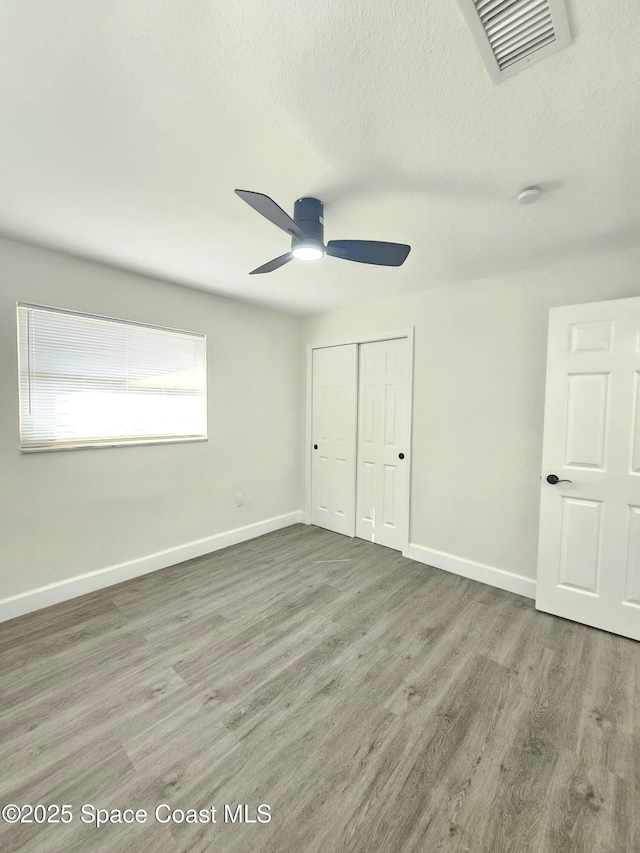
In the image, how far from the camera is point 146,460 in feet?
9.78

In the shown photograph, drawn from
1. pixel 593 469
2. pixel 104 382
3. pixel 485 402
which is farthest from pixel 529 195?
pixel 104 382

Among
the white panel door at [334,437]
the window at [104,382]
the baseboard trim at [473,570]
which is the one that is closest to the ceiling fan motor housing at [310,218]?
the window at [104,382]

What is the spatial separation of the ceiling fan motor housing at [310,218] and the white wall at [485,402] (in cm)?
167

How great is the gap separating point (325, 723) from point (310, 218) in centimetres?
244

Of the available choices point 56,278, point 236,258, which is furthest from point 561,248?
point 56,278

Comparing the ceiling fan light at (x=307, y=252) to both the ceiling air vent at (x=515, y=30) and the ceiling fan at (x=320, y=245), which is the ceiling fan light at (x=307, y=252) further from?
the ceiling air vent at (x=515, y=30)

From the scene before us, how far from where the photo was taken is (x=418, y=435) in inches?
129

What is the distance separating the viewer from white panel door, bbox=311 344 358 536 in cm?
379

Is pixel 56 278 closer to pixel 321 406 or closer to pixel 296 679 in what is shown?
pixel 321 406

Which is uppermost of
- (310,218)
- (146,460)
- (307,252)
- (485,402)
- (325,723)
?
(310,218)

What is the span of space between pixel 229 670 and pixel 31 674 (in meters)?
1.06

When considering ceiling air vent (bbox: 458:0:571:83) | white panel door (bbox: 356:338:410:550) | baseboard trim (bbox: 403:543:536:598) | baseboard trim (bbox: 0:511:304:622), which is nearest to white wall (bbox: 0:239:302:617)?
baseboard trim (bbox: 0:511:304:622)

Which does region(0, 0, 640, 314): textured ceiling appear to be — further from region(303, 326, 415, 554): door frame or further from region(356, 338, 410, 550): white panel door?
region(356, 338, 410, 550): white panel door

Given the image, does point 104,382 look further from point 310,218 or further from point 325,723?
point 325,723
